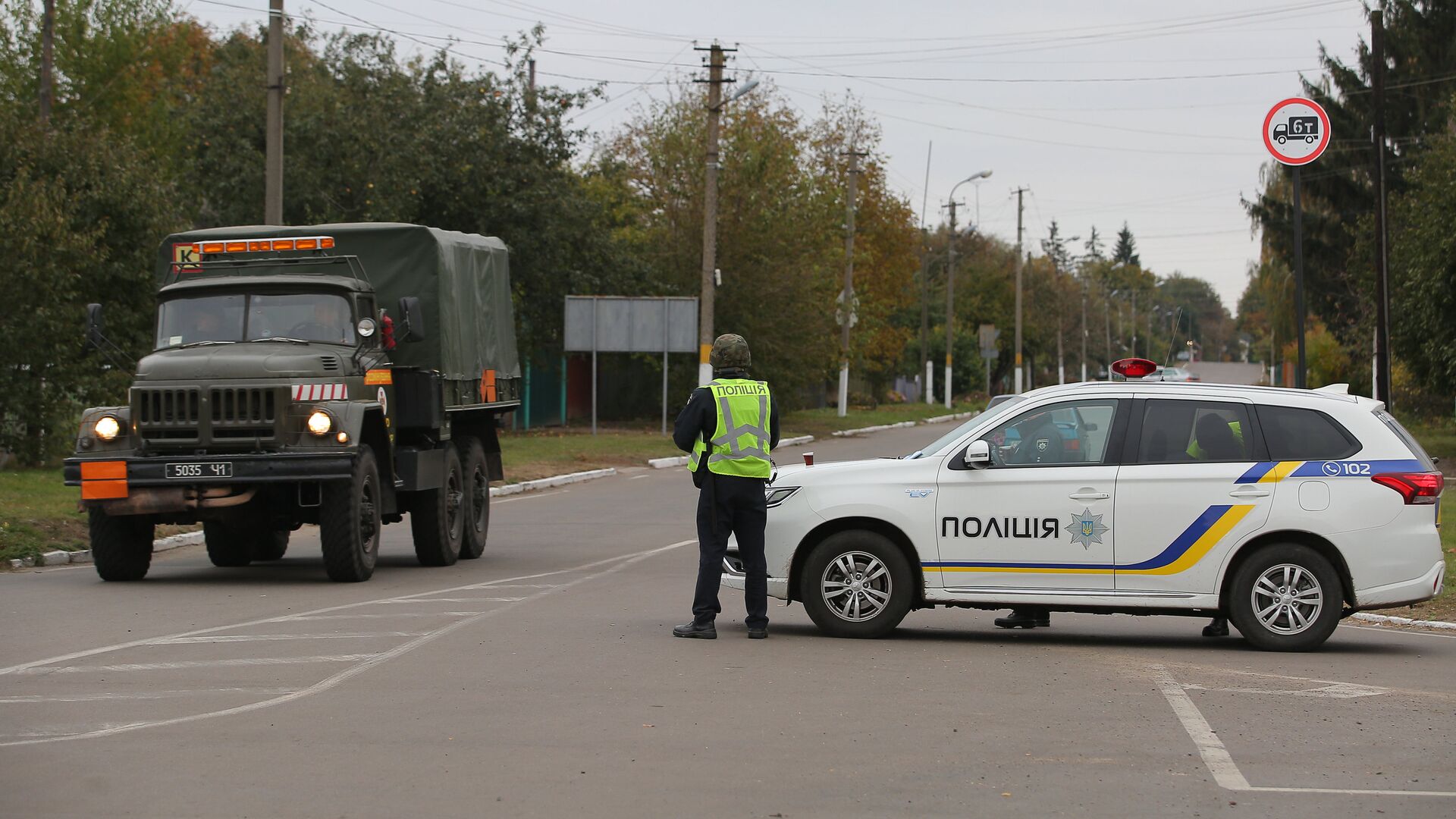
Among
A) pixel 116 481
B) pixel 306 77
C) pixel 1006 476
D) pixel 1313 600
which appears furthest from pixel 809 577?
pixel 306 77

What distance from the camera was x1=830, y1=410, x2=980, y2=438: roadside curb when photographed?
45.7 meters

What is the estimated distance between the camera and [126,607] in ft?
39.0

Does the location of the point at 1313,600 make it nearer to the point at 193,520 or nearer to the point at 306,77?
the point at 193,520

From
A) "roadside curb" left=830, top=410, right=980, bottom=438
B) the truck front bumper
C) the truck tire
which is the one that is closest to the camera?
the truck front bumper

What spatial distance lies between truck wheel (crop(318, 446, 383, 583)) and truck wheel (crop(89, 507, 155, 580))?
1608 millimetres

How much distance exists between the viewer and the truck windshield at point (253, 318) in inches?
555

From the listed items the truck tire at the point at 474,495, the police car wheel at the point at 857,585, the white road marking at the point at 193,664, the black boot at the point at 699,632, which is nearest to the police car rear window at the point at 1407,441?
the police car wheel at the point at 857,585

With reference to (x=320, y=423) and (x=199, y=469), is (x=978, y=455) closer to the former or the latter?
(x=320, y=423)

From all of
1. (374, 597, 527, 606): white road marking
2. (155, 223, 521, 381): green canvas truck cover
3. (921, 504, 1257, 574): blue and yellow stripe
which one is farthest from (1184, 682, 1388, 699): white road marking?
(155, 223, 521, 381): green canvas truck cover

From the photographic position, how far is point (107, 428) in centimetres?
1343

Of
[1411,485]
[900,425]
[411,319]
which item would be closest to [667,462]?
[411,319]

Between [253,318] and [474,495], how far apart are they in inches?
134

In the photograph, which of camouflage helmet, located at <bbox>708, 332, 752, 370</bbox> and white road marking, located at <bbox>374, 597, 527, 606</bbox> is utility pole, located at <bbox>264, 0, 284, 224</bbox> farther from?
camouflage helmet, located at <bbox>708, 332, 752, 370</bbox>

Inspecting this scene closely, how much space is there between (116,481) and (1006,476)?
7.27 m
